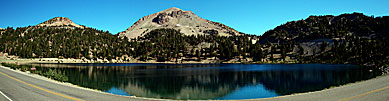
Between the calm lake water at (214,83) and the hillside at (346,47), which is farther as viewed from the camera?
the hillside at (346,47)

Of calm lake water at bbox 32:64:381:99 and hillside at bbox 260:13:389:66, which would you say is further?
hillside at bbox 260:13:389:66

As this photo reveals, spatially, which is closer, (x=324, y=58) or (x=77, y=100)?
(x=77, y=100)

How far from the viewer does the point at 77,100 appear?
1780 cm

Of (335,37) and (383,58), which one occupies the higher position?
(335,37)

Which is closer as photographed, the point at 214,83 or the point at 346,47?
the point at 214,83

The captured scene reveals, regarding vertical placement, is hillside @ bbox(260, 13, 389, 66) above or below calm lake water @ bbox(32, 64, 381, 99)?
above

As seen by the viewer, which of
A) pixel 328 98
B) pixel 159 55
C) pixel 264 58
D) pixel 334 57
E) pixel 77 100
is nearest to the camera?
pixel 77 100

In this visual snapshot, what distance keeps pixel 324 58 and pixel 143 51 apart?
135671 mm

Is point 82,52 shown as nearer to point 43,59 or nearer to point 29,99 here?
point 43,59

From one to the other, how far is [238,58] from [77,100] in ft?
507

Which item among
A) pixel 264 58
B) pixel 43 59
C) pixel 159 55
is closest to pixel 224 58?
pixel 264 58

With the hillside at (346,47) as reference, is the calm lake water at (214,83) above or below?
below

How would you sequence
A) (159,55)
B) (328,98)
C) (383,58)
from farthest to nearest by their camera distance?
(159,55) → (383,58) → (328,98)

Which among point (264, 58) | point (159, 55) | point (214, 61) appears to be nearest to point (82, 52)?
point (159, 55)
